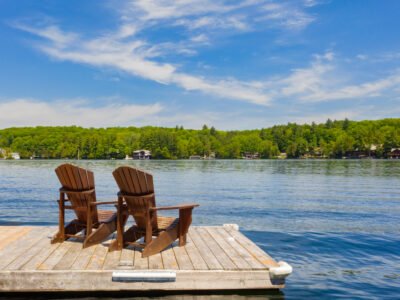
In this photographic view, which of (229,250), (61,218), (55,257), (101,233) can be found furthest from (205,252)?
(61,218)

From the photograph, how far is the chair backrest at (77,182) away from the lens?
6598 mm

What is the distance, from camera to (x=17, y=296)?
5.84m

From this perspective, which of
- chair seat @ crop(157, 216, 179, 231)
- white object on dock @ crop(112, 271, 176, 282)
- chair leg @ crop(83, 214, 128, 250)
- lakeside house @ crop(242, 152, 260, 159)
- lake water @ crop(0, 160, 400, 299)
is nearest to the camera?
white object on dock @ crop(112, 271, 176, 282)

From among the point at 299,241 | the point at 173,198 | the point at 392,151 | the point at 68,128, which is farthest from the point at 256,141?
the point at 299,241

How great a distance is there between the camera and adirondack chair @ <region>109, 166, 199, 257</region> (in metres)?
6.21

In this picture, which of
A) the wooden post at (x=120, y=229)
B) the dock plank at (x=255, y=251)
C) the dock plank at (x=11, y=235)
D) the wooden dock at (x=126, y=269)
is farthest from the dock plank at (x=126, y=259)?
the dock plank at (x=11, y=235)

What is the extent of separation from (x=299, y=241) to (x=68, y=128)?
180 meters

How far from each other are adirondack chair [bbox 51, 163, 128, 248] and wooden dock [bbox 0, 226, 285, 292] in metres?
0.25

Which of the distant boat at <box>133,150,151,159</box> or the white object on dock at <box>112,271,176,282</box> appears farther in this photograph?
the distant boat at <box>133,150,151,159</box>

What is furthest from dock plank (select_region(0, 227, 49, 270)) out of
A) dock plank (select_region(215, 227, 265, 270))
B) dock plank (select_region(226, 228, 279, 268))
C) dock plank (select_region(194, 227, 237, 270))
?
dock plank (select_region(226, 228, 279, 268))

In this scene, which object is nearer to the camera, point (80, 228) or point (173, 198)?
point (80, 228)

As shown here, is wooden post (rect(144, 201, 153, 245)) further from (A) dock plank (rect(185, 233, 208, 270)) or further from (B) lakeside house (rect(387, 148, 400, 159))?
(B) lakeside house (rect(387, 148, 400, 159))

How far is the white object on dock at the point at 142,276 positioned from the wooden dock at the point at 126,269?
0.04ft

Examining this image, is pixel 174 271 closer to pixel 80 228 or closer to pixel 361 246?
pixel 80 228
